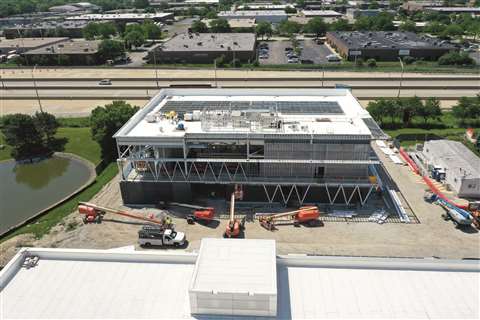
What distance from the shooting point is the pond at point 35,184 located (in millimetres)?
35219

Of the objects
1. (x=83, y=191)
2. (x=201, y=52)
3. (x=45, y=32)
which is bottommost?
(x=83, y=191)

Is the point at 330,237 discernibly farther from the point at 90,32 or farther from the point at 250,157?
the point at 90,32

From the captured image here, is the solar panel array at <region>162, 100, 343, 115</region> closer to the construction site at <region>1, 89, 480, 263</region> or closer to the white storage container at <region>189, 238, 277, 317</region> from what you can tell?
the construction site at <region>1, 89, 480, 263</region>

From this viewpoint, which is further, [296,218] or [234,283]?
[296,218]

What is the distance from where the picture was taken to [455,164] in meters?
37.1

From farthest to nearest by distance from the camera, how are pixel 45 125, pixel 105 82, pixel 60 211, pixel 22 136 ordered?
pixel 105 82, pixel 45 125, pixel 22 136, pixel 60 211

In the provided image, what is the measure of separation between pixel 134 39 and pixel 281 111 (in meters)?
86.8

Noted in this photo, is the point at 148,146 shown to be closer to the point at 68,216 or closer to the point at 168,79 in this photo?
the point at 68,216

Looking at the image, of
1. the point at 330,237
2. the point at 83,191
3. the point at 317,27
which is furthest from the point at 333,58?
the point at 83,191

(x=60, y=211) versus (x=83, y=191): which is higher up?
(x=83, y=191)

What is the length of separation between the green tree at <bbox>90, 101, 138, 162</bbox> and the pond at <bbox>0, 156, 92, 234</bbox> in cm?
321

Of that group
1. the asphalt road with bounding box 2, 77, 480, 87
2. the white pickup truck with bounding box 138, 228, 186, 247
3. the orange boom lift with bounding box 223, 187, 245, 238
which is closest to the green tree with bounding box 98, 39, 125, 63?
the asphalt road with bounding box 2, 77, 480, 87

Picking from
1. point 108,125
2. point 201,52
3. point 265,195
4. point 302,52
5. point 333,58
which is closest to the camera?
point 265,195

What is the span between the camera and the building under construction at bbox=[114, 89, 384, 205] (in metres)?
32.8
